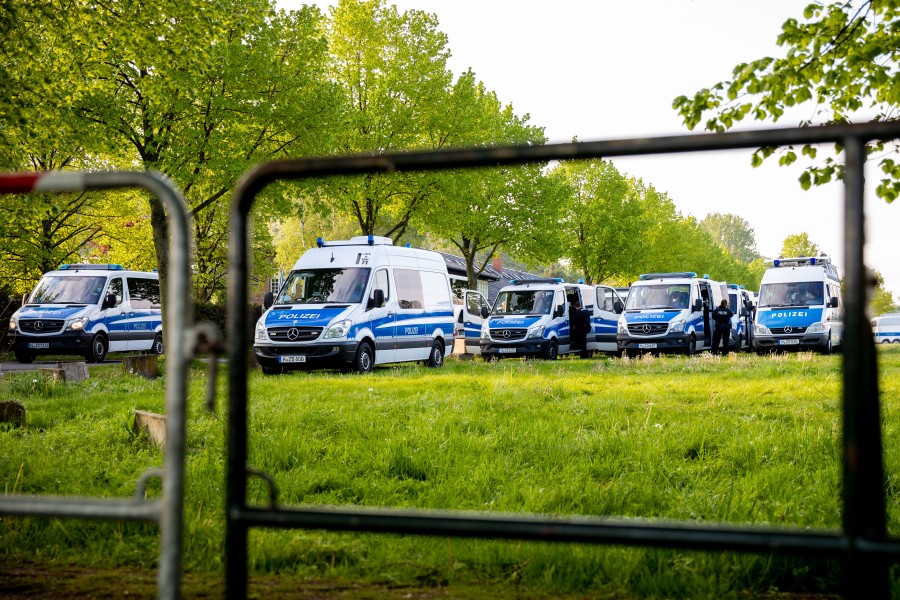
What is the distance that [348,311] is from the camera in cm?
1505

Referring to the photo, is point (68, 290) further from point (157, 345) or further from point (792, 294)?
point (792, 294)

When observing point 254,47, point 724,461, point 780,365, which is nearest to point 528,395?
point 724,461

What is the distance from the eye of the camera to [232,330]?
2043 millimetres

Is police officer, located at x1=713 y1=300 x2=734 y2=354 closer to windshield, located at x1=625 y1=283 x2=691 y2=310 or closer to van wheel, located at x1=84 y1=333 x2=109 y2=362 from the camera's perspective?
windshield, located at x1=625 y1=283 x2=691 y2=310

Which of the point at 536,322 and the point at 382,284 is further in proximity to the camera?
the point at 536,322

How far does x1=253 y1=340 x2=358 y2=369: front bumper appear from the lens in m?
14.7

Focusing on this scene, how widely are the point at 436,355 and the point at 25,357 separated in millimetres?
9348

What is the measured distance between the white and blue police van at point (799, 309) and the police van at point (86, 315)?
54.3ft

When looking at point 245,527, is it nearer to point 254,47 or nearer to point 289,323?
point 289,323

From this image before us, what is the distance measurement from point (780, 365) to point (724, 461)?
9793mm

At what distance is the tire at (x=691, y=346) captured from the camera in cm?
2138

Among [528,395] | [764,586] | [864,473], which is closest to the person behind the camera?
[864,473]

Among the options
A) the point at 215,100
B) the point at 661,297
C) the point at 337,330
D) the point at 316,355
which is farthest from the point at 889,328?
the point at 316,355

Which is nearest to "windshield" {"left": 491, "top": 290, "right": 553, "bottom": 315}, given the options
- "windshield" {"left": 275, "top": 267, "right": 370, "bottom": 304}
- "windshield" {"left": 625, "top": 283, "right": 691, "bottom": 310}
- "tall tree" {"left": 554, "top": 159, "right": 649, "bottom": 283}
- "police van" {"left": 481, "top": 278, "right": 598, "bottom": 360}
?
"police van" {"left": 481, "top": 278, "right": 598, "bottom": 360}
